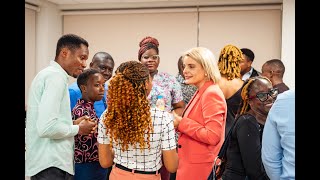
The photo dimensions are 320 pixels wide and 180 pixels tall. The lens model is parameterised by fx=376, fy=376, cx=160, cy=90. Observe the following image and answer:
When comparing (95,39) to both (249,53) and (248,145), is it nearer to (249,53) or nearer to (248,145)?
(249,53)

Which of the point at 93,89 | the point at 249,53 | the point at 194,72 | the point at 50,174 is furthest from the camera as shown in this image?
the point at 249,53

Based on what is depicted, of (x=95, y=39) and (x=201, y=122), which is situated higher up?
(x=95, y=39)

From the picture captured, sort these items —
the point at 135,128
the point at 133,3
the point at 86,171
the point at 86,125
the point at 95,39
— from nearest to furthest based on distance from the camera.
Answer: the point at 135,128 < the point at 86,125 < the point at 86,171 < the point at 133,3 < the point at 95,39

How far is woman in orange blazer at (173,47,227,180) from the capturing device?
2.32 m

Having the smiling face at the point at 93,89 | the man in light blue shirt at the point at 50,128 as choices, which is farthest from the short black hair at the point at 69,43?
the smiling face at the point at 93,89

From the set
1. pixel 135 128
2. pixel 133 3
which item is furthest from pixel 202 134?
pixel 133 3

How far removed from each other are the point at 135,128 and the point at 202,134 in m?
0.55

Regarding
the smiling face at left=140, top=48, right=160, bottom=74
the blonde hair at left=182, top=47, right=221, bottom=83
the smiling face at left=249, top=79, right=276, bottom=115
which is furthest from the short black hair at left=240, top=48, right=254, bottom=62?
the smiling face at left=249, top=79, right=276, bottom=115

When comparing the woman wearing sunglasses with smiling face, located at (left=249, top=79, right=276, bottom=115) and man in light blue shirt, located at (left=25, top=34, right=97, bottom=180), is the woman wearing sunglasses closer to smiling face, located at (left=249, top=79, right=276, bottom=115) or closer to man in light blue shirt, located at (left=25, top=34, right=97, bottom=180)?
smiling face, located at (left=249, top=79, right=276, bottom=115)

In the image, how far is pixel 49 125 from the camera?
1.98m
